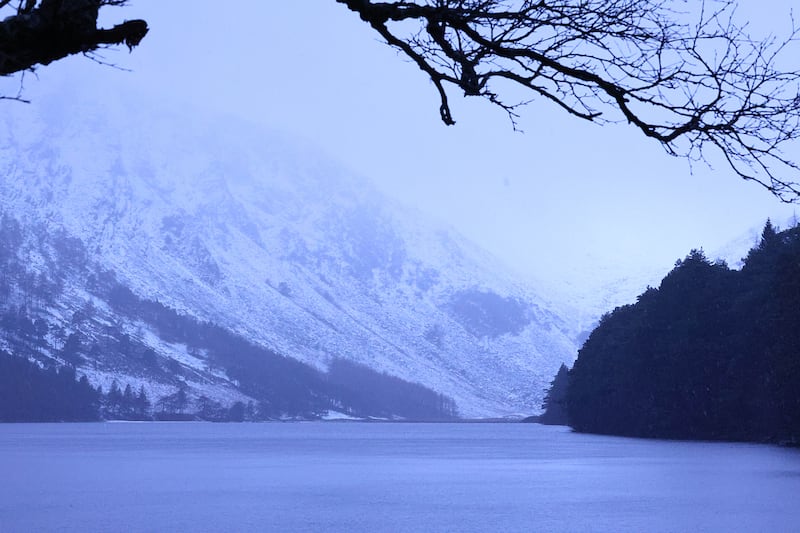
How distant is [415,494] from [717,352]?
5506 centimetres

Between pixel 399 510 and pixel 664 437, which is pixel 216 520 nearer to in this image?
pixel 399 510

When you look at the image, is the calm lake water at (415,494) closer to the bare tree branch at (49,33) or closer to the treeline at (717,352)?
the treeline at (717,352)

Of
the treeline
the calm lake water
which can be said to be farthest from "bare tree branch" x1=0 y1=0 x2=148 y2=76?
the treeline

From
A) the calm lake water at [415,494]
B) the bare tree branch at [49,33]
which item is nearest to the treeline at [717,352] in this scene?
the calm lake water at [415,494]

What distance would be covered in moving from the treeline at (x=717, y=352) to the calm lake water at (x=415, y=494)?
853 centimetres

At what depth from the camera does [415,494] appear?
52.2 metres

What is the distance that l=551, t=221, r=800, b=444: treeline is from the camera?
8288 cm

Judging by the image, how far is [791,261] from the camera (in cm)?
7819

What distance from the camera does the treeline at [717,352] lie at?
272 ft

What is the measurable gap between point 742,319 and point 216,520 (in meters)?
66.6

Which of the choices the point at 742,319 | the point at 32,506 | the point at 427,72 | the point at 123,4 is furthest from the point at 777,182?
the point at 742,319

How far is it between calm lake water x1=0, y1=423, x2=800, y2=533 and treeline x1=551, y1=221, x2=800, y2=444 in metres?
8.53

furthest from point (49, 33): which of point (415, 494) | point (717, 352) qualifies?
point (717, 352)

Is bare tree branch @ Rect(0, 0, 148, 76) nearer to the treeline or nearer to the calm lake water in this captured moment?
the calm lake water
